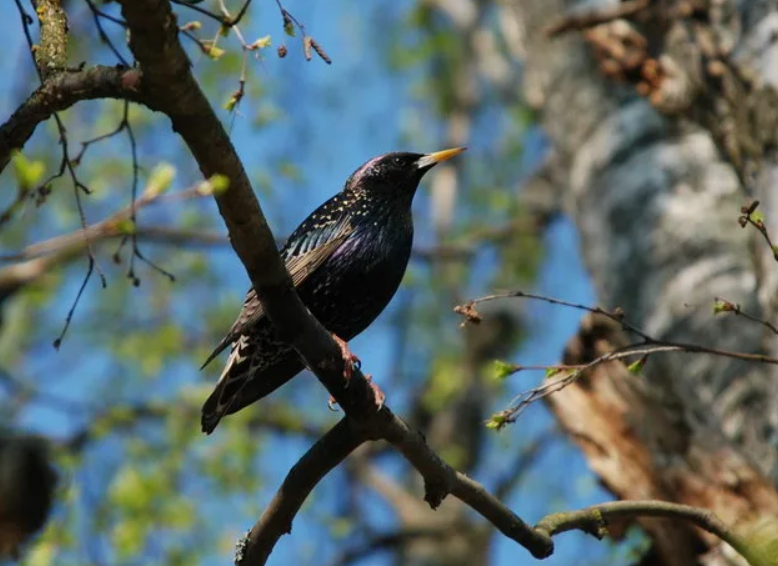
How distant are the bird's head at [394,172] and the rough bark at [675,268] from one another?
836 millimetres

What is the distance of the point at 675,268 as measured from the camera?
16.2 ft

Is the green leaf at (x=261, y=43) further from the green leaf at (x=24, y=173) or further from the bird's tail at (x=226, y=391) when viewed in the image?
the bird's tail at (x=226, y=391)

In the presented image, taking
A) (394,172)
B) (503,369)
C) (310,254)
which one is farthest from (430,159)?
(503,369)

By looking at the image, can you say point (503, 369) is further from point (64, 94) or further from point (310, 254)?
point (310, 254)

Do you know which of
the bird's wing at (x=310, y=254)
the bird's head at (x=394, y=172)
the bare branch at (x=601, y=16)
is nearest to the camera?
the bird's wing at (x=310, y=254)

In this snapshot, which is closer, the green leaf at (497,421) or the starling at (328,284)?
the green leaf at (497,421)

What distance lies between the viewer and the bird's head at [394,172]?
494 cm

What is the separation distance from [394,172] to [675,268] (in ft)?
4.16

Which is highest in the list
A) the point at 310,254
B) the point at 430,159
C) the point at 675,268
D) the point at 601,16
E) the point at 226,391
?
the point at 601,16

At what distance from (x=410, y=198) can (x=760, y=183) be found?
4.66ft

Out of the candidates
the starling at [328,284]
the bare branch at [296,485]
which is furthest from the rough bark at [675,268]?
the bare branch at [296,485]

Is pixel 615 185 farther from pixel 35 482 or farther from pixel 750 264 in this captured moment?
pixel 35 482

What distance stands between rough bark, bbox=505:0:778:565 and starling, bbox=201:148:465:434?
80 centimetres

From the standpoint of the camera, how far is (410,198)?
4.94 meters
